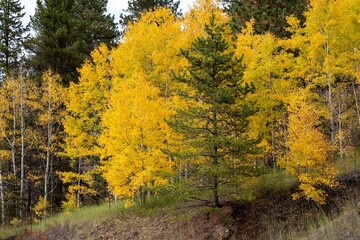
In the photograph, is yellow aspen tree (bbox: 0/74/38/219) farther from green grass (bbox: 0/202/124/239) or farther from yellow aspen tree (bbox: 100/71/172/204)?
yellow aspen tree (bbox: 100/71/172/204)

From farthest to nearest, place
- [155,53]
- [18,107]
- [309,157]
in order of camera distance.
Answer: [18,107]
[155,53]
[309,157]

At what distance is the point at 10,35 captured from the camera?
102 ft

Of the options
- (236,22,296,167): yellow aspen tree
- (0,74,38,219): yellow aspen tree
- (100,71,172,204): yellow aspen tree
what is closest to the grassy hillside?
(100,71,172,204): yellow aspen tree

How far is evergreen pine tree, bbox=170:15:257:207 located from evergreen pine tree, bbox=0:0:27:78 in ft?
66.3

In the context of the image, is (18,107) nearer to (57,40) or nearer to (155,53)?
(57,40)

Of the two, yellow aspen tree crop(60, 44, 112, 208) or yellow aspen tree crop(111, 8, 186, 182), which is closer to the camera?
yellow aspen tree crop(111, 8, 186, 182)

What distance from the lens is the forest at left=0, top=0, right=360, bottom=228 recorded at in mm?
14102

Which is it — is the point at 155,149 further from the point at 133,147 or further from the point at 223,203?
the point at 223,203

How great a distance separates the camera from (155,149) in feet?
54.8

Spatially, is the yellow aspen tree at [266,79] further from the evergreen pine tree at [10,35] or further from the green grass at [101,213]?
the evergreen pine tree at [10,35]

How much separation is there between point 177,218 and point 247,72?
8.11m

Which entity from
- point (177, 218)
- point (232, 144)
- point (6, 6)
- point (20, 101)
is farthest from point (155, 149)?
point (6, 6)

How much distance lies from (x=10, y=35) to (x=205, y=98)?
2366 centimetres

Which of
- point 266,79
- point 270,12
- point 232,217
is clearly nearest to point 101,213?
point 232,217
